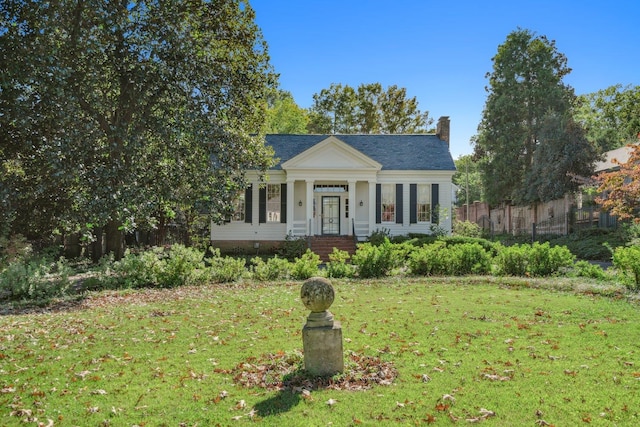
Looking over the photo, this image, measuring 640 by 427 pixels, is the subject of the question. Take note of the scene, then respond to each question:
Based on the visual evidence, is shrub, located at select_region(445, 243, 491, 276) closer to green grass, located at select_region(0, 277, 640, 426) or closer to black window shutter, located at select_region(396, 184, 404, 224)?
green grass, located at select_region(0, 277, 640, 426)

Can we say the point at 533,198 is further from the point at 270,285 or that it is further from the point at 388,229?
the point at 270,285

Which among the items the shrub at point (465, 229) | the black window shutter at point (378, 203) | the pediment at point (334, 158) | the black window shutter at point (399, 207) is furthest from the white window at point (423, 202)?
the shrub at point (465, 229)

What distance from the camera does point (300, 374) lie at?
529 cm

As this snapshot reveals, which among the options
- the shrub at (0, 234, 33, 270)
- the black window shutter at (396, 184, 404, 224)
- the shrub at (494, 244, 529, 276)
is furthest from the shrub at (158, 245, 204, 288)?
the black window shutter at (396, 184, 404, 224)

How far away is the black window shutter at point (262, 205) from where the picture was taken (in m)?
23.8

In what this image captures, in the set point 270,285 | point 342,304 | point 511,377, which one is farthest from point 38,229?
point 511,377

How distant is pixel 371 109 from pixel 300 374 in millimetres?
41950

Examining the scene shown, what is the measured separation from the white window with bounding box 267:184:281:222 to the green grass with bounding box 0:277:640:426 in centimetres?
1373

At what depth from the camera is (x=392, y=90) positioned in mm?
44781

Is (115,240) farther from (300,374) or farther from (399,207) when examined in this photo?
(399,207)

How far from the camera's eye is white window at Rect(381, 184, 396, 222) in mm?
23984

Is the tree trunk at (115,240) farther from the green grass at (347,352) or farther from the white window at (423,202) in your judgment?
the white window at (423,202)

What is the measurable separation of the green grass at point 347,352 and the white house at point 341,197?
1350 centimetres

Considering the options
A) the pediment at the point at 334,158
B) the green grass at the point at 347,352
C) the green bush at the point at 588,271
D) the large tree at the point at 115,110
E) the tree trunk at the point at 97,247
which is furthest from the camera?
the pediment at the point at 334,158
